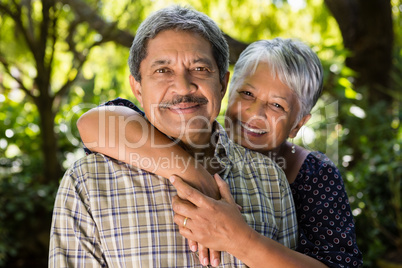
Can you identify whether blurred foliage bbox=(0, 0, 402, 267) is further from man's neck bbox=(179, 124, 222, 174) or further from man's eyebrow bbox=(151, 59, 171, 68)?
man's eyebrow bbox=(151, 59, 171, 68)

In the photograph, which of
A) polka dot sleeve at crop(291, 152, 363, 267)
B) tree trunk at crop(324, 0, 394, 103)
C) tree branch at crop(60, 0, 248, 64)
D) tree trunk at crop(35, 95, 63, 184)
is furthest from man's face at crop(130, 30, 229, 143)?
tree trunk at crop(324, 0, 394, 103)

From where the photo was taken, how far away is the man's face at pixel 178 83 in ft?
4.38

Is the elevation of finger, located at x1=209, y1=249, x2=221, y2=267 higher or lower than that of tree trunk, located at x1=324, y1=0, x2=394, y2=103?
lower

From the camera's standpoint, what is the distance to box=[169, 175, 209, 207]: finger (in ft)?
3.94

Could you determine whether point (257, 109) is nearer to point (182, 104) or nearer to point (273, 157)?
point (273, 157)

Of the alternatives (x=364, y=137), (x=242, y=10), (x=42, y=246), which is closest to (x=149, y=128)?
(x=364, y=137)

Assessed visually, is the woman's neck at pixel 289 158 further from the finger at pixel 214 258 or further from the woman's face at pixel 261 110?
the finger at pixel 214 258

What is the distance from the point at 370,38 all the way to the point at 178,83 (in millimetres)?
3556

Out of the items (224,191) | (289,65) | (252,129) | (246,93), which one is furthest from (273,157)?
(224,191)

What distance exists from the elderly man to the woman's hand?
0.07m

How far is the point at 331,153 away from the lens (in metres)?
2.93

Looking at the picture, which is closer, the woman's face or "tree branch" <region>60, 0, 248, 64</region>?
the woman's face

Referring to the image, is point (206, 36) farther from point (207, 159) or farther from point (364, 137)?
point (364, 137)

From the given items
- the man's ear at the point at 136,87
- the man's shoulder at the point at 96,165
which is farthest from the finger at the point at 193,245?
the man's ear at the point at 136,87
